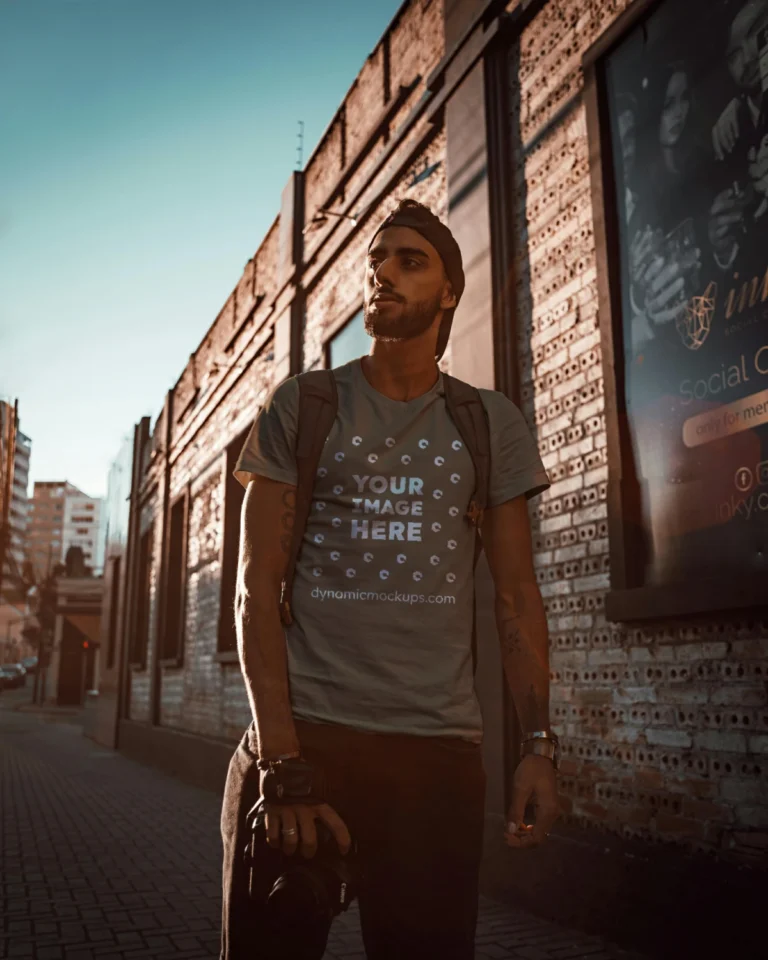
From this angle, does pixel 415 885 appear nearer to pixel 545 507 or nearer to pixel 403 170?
pixel 545 507

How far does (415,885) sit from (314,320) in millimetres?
8154

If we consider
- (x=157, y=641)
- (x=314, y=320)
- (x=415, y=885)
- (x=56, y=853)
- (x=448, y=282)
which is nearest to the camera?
(x=415, y=885)

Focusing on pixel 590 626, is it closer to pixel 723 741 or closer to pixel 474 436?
pixel 723 741

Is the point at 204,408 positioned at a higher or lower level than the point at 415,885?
higher

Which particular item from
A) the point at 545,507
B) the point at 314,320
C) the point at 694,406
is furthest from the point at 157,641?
the point at 694,406

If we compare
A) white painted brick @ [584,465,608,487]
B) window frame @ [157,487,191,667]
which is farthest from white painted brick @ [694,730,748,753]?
window frame @ [157,487,191,667]

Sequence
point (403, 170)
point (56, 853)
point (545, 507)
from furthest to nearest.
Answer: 1. point (403, 170)
2. point (56, 853)
3. point (545, 507)

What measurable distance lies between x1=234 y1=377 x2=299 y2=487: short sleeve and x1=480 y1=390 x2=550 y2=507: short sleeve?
0.41 meters

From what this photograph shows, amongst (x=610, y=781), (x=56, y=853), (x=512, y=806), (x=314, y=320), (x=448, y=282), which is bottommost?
(x=56, y=853)

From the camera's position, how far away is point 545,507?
4.96 metres

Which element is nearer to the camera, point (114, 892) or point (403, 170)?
point (114, 892)

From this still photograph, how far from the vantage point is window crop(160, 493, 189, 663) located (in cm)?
1443

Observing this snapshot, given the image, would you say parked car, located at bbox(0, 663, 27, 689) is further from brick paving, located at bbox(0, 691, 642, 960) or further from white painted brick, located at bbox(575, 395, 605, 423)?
white painted brick, located at bbox(575, 395, 605, 423)

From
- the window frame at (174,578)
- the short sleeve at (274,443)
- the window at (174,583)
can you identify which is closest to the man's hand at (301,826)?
the short sleeve at (274,443)
